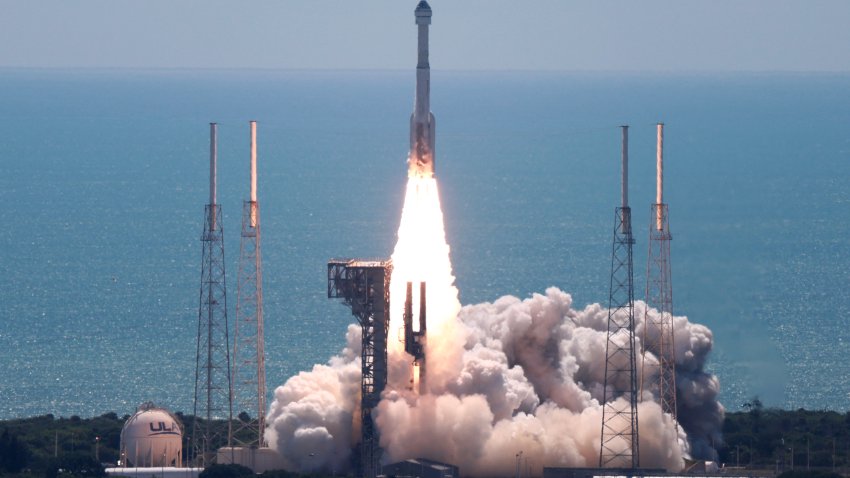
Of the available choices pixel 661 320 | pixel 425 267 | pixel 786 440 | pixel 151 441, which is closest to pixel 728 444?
pixel 786 440

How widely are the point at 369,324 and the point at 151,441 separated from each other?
7.27 meters

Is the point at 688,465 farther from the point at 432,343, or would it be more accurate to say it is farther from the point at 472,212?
the point at 472,212

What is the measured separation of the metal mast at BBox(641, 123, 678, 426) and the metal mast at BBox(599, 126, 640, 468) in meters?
0.76

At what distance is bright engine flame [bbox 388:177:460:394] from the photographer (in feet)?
228

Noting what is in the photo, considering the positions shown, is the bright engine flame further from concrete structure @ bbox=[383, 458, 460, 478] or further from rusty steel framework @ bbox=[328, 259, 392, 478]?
concrete structure @ bbox=[383, 458, 460, 478]

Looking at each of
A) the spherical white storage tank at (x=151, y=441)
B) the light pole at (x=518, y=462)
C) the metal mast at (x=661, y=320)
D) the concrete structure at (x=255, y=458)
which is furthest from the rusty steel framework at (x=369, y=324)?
the metal mast at (x=661, y=320)

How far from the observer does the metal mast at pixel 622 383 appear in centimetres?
6600

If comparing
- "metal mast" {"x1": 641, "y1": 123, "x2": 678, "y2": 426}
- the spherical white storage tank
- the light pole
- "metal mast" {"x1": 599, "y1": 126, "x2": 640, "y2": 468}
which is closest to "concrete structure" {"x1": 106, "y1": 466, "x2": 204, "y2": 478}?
the spherical white storage tank

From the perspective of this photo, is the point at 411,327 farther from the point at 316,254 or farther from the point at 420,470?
the point at 316,254

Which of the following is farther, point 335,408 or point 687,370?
point 687,370

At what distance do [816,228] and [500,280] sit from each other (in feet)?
74.3

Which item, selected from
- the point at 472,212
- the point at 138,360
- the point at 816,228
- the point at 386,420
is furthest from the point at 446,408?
the point at 472,212

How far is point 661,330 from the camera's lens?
70.1 metres

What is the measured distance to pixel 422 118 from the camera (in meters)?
68.2
